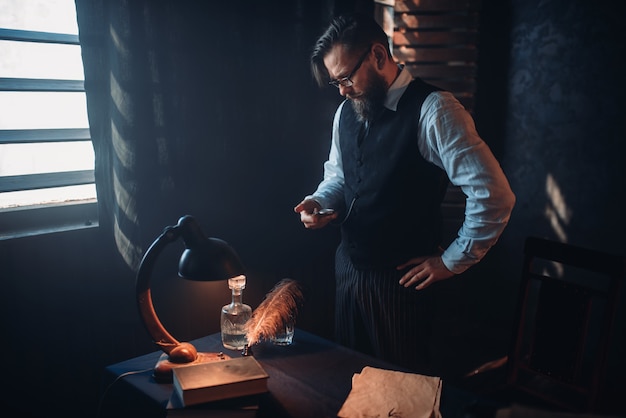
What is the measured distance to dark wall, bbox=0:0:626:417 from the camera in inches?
87.9

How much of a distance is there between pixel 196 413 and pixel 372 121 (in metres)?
1.27

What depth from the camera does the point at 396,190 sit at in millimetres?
2049

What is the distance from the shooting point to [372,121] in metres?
2.12

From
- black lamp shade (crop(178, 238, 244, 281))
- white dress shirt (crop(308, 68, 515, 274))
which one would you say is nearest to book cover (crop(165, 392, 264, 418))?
black lamp shade (crop(178, 238, 244, 281))

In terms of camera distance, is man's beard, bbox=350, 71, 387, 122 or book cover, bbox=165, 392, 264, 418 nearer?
book cover, bbox=165, 392, 264, 418

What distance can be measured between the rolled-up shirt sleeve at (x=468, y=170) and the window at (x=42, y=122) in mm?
1447

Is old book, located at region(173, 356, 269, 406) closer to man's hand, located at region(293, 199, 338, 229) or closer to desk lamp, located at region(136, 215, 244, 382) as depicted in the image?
desk lamp, located at region(136, 215, 244, 382)

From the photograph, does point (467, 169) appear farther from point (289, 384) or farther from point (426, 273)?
point (289, 384)

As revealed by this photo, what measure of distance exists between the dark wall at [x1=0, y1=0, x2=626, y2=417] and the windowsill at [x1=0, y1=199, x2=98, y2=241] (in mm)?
66

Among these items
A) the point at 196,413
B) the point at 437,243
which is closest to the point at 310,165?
the point at 437,243

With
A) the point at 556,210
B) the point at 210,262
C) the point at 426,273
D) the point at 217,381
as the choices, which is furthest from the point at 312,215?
the point at 556,210

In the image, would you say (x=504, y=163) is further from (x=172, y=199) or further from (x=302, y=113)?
(x=172, y=199)

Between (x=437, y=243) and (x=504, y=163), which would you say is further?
(x=504, y=163)

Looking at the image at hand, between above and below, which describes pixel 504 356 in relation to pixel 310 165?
below
